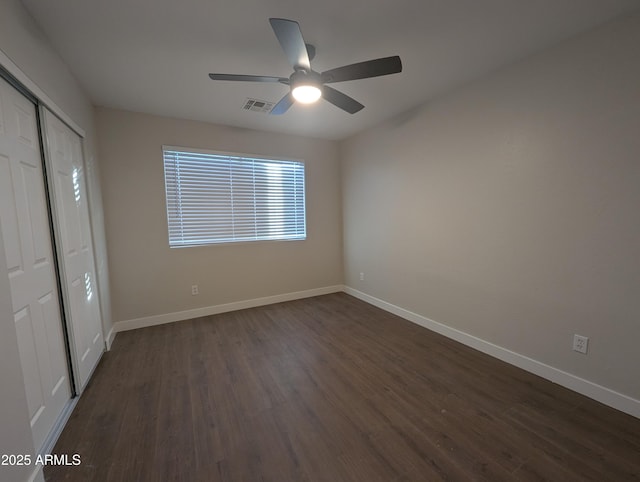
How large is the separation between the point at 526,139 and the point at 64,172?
145 inches

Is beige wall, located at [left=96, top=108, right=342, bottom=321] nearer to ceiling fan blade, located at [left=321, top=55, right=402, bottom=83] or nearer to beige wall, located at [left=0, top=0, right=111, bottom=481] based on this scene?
beige wall, located at [left=0, top=0, right=111, bottom=481]

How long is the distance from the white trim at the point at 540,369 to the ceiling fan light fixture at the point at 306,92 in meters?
2.65

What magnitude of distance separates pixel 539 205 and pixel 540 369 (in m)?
1.34

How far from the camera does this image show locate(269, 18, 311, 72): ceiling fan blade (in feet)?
4.30

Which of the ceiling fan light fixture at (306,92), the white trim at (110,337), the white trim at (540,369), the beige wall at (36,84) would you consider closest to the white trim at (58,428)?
the beige wall at (36,84)

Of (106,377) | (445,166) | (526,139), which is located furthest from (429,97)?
(106,377)

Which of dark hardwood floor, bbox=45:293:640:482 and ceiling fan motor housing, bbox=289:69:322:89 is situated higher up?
ceiling fan motor housing, bbox=289:69:322:89

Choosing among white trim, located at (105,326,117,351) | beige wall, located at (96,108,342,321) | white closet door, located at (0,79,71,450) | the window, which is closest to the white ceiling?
beige wall, located at (96,108,342,321)

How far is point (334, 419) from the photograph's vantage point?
1.71 m

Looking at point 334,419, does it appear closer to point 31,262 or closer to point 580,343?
point 580,343

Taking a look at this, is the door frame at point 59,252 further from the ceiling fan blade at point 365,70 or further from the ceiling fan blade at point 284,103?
the ceiling fan blade at point 365,70

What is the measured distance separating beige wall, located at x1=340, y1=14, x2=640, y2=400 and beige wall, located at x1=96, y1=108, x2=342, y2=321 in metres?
1.64

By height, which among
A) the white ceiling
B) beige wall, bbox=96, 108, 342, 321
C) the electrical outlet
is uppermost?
the white ceiling

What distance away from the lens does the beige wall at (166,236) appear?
3.01 m
